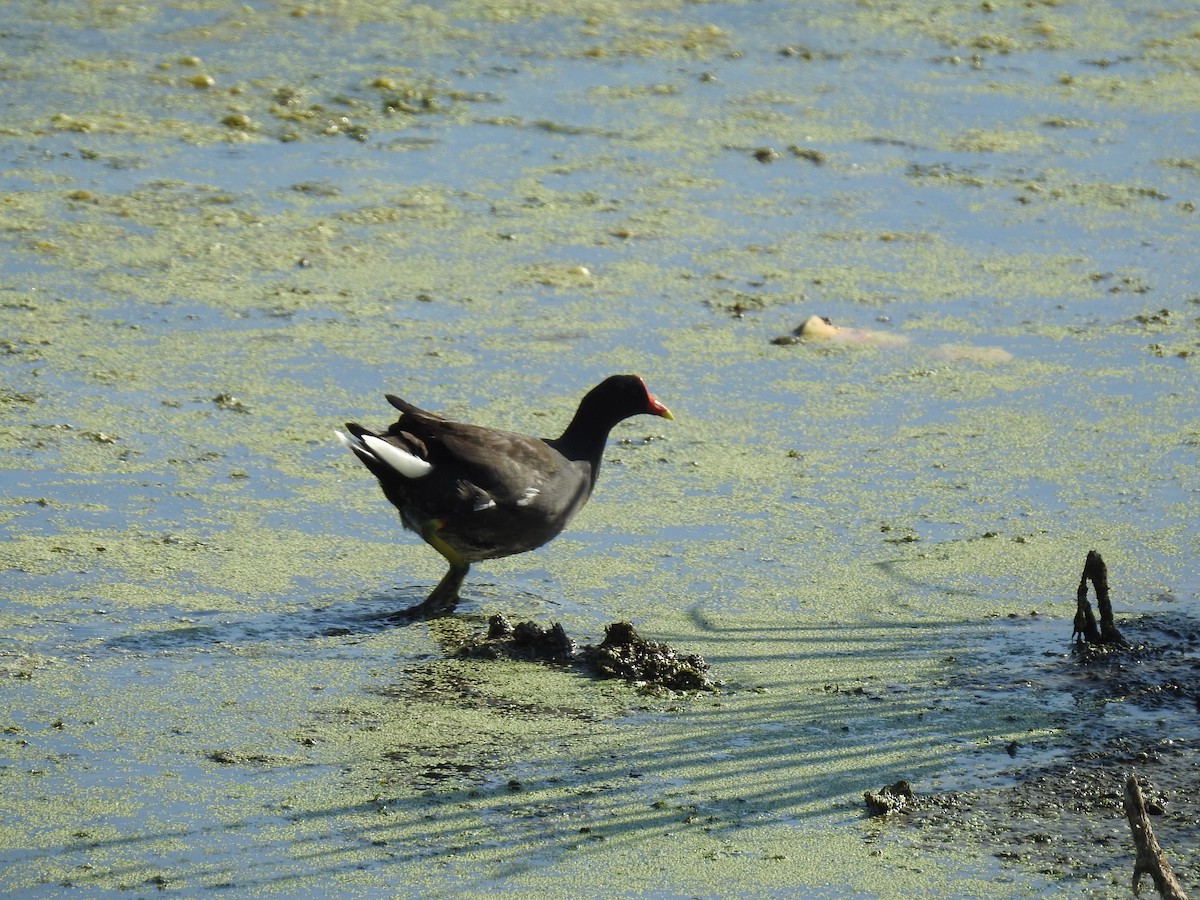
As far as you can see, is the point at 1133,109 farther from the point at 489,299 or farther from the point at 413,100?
the point at 489,299

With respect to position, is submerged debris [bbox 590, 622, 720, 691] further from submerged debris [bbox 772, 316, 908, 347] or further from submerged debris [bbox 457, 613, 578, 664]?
submerged debris [bbox 772, 316, 908, 347]

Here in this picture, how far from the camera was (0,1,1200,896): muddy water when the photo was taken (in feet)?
11.6

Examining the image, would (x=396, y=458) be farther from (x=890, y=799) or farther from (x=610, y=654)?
(x=890, y=799)

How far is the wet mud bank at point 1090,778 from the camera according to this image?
340cm

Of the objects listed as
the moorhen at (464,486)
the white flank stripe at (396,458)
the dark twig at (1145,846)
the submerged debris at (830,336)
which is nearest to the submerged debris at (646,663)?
the moorhen at (464,486)

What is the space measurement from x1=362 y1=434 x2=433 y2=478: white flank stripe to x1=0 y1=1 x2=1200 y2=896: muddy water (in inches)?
12.6

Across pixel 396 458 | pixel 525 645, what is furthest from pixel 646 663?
pixel 396 458

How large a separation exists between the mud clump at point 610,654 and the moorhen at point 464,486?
31 cm

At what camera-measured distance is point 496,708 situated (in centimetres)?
400

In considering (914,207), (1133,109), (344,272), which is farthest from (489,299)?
(1133,109)

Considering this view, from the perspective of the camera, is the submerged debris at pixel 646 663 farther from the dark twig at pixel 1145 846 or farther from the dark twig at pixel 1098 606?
the dark twig at pixel 1145 846

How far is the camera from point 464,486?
4.62 meters

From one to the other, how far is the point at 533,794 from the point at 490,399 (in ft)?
7.88

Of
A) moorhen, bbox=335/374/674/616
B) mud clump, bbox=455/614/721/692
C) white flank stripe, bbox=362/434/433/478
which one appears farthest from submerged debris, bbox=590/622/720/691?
white flank stripe, bbox=362/434/433/478
